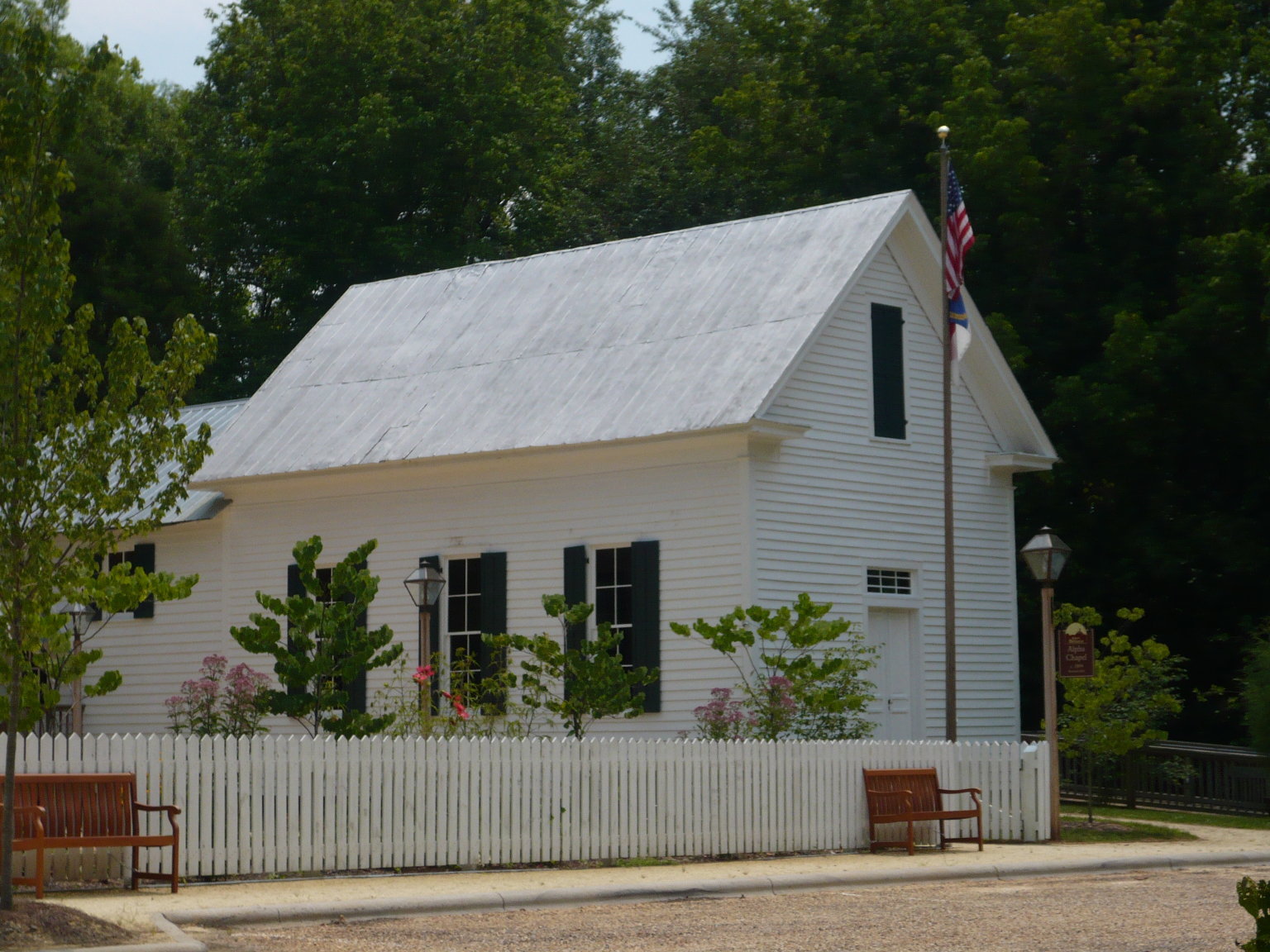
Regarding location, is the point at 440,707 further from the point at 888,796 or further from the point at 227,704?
the point at 888,796

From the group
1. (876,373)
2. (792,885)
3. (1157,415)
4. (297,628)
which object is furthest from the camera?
(1157,415)

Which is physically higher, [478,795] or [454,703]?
[454,703]

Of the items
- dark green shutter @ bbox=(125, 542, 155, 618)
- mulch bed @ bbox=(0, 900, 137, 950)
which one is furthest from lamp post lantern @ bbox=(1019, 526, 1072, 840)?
dark green shutter @ bbox=(125, 542, 155, 618)

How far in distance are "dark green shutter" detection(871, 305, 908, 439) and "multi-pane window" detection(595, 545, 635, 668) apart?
12.3 feet

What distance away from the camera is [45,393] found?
1119cm

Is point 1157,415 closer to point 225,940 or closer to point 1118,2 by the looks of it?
point 1118,2

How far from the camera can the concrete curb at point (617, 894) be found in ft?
37.3

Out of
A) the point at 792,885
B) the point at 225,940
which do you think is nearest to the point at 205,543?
the point at 792,885

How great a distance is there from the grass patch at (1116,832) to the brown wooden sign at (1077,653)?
5.71 feet

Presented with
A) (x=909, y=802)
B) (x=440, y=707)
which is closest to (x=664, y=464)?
(x=440, y=707)

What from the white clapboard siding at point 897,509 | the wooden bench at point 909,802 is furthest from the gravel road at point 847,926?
the white clapboard siding at point 897,509

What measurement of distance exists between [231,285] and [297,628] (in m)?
32.1

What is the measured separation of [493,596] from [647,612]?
248 cm

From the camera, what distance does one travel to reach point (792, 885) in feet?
45.9
